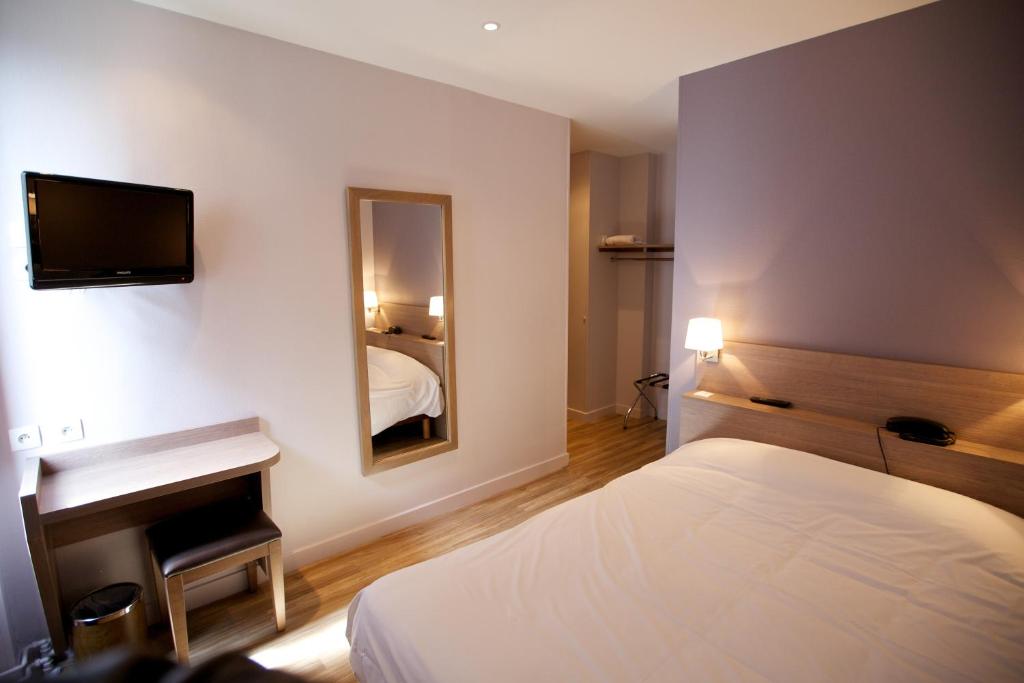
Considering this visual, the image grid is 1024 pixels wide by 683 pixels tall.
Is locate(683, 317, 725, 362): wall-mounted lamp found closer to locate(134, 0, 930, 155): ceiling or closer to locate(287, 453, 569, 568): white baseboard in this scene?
locate(134, 0, 930, 155): ceiling

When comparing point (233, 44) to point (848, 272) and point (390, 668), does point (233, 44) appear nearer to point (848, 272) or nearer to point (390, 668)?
point (390, 668)

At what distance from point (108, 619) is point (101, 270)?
4.19 feet

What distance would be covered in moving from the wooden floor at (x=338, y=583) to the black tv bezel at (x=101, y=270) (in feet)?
4.96

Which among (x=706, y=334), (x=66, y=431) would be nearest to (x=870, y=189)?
(x=706, y=334)

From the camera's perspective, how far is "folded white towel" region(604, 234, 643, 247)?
15.1ft

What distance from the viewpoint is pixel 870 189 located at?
2.38 m

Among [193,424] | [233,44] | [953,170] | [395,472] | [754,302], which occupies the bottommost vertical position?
[395,472]

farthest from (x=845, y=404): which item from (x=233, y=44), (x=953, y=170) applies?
(x=233, y=44)

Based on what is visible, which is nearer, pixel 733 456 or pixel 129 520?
pixel 129 520

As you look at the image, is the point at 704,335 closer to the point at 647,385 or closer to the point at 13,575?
the point at 647,385

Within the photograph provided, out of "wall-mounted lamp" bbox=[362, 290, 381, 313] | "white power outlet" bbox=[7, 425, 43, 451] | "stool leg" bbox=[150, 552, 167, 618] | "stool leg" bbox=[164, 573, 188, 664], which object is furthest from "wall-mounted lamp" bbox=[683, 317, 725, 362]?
"white power outlet" bbox=[7, 425, 43, 451]

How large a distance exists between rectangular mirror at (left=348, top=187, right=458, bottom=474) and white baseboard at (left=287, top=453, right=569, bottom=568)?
13.3 inches

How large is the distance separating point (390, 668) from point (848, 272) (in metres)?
2.55

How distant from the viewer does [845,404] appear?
8.11 ft
